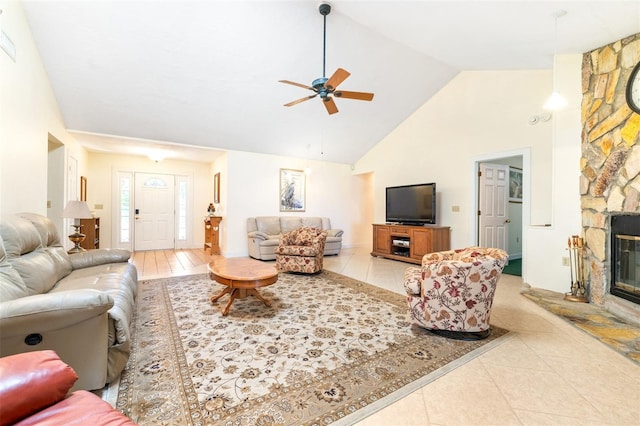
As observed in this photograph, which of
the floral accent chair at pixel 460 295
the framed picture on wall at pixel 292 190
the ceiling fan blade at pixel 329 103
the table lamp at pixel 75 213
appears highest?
the ceiling fan blade at pixel 329 103

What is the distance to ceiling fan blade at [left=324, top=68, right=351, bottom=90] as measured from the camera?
2746 mm

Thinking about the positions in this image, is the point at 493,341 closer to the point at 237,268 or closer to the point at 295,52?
the point at 237,268

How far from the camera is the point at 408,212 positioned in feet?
19.1

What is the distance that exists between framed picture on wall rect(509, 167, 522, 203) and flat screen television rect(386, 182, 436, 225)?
1.97m

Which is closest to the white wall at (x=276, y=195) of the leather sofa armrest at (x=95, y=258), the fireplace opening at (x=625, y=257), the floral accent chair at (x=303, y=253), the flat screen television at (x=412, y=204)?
the flat screen television at (x=412, y=204)

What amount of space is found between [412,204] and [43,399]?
224 inches

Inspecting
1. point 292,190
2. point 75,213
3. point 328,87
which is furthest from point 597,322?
point 75,213

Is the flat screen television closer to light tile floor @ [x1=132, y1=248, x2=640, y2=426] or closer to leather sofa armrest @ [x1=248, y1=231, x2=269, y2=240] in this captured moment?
leather sofa armrest @ [x1=248, y1=231, x2=269, y2=240]

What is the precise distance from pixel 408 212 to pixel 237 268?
3.97 m

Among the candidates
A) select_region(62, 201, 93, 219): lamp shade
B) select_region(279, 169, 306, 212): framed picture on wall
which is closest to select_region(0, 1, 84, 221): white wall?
select_region(62, 201, 93, 219): lamp shade

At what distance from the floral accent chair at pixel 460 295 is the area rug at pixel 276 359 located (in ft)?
0.43

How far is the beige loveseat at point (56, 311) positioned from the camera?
1.40 m

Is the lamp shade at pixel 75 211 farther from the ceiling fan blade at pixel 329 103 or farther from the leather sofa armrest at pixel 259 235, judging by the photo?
the ceiling fan blade at pixel 329 103

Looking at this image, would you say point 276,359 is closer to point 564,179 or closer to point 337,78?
point 337,78
